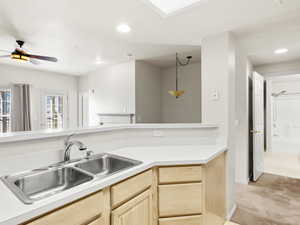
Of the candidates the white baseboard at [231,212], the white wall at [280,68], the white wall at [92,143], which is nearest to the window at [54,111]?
the white wall at [92,143]

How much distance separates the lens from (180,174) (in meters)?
1.48

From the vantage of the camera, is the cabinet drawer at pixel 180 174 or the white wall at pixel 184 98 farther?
the white wall at pixel 184 98

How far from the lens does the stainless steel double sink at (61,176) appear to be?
1094mm

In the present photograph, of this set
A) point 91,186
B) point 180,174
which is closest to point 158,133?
point 180,174

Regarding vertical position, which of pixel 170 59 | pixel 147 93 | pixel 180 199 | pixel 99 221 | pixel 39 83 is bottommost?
pixel 180 199

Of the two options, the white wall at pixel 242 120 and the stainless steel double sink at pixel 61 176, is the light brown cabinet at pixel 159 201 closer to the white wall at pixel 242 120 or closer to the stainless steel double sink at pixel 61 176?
the stainless steel double sink at pixel 61 176

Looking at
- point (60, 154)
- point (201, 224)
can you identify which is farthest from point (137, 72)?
point (201, 224)

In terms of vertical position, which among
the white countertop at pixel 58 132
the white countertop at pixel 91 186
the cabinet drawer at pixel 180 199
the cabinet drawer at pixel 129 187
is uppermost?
the white countertop at pixel 58 132

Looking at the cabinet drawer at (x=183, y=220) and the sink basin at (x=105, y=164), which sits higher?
the sink basin at (x=105, y=164)

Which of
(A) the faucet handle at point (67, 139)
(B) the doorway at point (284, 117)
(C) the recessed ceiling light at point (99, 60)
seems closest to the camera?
(A) the faucet handle at point (67, 139)

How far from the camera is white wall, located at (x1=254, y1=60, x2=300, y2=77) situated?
3.83 metres

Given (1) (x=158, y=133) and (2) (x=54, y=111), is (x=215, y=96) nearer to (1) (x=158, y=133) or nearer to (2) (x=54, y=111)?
(1) (x=158, y=133)

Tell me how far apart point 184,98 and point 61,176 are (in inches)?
152

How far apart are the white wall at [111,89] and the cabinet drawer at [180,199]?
291 centimetres
